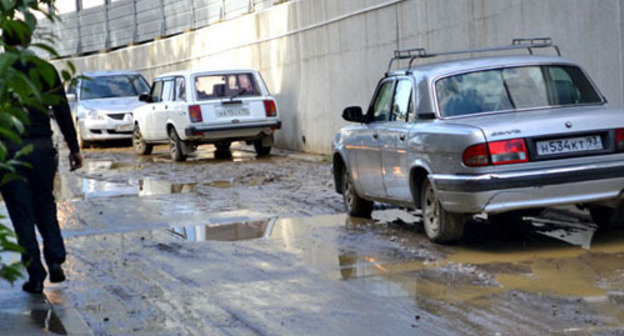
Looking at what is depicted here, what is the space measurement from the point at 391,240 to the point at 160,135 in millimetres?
14380

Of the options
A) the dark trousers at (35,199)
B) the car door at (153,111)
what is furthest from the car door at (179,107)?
the dark trousers at (35,199)

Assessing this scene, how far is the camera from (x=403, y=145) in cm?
962

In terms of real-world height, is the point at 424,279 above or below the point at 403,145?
below

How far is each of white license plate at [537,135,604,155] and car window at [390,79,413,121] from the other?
175 cm

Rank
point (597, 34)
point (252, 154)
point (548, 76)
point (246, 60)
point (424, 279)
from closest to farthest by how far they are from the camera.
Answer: point (424, 279)
point (548, 76)
point (597, 34)
point (252, 154)
point (246, 60)

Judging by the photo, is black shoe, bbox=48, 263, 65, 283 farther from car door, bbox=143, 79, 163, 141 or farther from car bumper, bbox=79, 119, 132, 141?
car bumper, bbox=79, 119, 132, 141

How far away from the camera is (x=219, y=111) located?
21656 mm

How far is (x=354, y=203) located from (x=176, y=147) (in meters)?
→ 11.3

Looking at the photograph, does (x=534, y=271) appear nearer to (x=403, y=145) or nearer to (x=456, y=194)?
(x=456, y=194)

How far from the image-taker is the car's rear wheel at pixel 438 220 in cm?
899

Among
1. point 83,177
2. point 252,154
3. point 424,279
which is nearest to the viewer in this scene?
point 424,279

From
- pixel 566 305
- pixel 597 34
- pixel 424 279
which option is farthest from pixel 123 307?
pixel 597 34

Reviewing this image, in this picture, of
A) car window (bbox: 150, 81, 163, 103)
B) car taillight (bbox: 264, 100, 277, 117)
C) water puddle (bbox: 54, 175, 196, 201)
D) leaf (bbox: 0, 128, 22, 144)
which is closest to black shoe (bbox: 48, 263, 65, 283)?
leaf (bbox: 0, 128, 22, 144)

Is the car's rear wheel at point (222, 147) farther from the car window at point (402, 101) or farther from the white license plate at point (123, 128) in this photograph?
the car window at point (402, 101)
